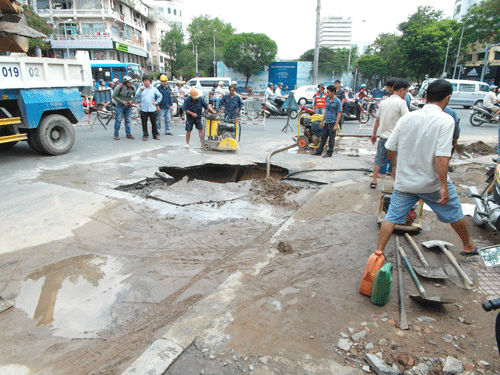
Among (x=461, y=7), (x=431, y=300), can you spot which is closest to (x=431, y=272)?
(x=431, y=300)

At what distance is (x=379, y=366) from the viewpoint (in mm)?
2012

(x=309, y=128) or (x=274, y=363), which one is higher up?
(x=309, y=128)

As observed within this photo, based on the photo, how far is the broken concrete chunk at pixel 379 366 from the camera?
1979 mm

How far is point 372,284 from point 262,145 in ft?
23.8

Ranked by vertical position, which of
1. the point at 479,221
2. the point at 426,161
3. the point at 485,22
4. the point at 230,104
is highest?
the point at 485,22

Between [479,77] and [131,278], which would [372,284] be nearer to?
[131,278]

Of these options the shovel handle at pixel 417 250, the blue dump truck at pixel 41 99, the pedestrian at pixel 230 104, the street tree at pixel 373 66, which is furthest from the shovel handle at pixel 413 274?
the street tree at pixel 373 66

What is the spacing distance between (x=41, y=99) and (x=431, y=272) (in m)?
7.82

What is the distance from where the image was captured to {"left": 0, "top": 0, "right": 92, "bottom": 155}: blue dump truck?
Result: 6.61 m

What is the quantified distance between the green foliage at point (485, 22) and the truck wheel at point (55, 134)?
43470 millimetres

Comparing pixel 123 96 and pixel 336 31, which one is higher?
pixel 336 31

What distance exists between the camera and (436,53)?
135ft

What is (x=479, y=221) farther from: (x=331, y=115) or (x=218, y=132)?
(x=218, y=132)

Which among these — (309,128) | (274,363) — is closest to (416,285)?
(274,363)
